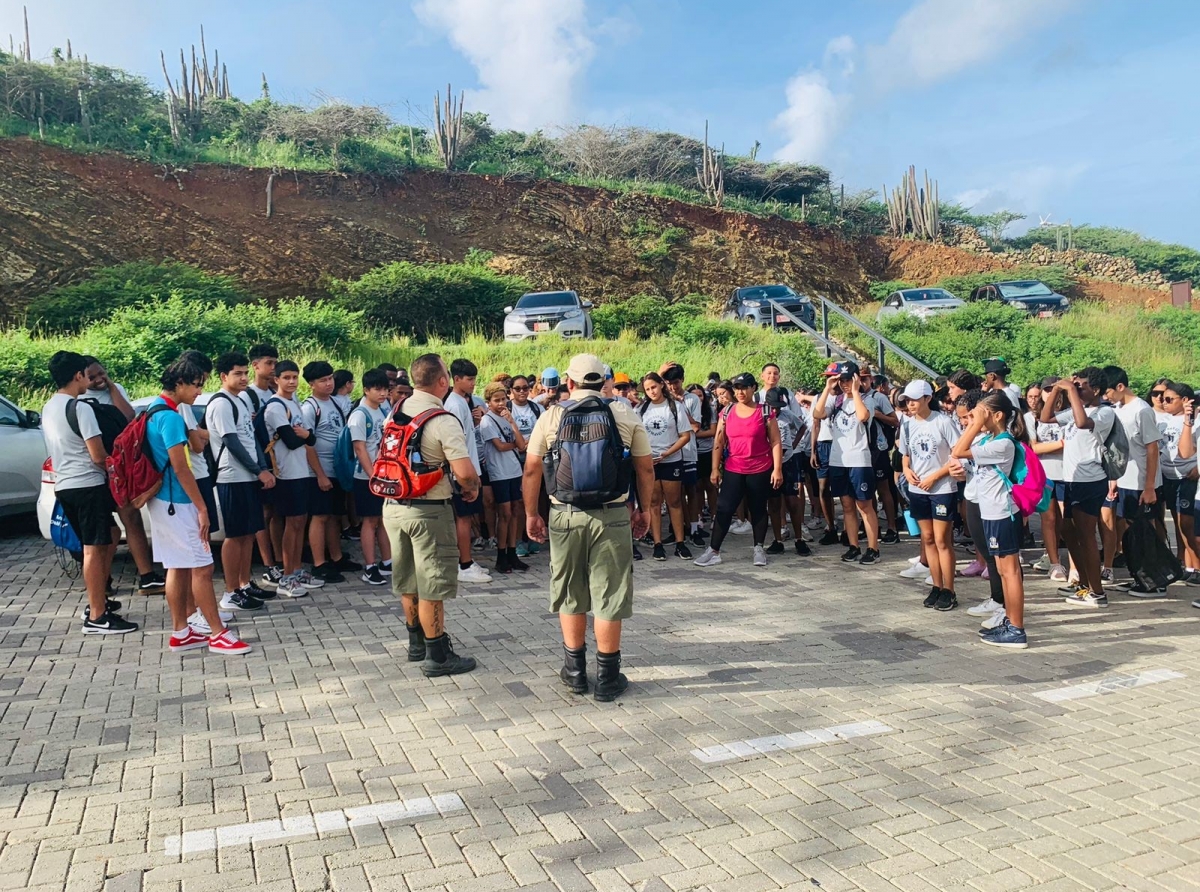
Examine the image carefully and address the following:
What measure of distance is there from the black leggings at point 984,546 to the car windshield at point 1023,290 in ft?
66.6

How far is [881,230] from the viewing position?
137 ft

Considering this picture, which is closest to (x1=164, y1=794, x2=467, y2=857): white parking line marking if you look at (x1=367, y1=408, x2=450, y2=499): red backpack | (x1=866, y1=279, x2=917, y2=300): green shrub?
(x1=367, y1=408, x2=450, y2=499): red backpack

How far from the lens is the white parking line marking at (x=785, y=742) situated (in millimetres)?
4266

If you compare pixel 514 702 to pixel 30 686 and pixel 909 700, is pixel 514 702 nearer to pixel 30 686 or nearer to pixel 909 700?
pixel 909 700

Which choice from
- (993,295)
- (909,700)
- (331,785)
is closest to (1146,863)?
(909,700)

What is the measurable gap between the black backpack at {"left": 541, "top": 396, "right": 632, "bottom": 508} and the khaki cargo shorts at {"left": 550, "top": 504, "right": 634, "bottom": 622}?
110 mm

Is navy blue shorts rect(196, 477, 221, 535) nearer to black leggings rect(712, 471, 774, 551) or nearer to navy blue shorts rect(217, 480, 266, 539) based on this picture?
navy blue shorts rect(217, 480, 266, 539)

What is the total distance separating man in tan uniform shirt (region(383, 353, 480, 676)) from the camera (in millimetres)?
5219

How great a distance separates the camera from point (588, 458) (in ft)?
16.1

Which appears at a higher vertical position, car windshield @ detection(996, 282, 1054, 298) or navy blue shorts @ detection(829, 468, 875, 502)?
car windshield @ detection(996, 282, 1054, 298)

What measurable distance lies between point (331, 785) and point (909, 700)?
3047mm

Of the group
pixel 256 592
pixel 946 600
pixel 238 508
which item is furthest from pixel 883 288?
pixel 238 508

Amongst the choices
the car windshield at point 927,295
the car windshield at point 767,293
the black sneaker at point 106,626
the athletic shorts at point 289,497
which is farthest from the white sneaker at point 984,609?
the car windshield at point 927,295

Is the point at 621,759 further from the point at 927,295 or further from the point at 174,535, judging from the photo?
the point at 927,295
